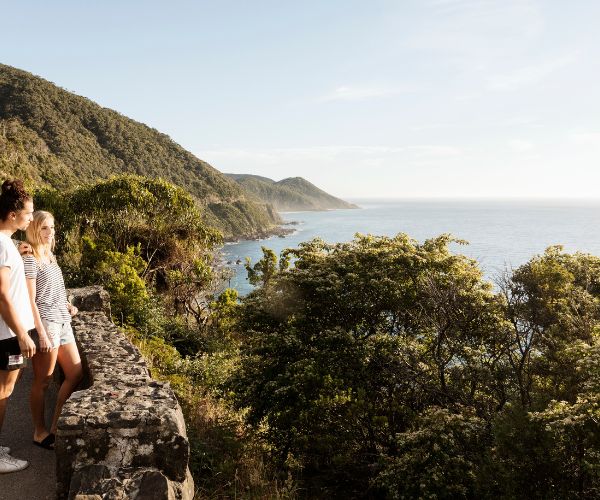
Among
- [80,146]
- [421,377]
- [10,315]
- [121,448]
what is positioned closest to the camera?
[121,448]

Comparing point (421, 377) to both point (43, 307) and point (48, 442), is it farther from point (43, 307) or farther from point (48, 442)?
point (43, 307)

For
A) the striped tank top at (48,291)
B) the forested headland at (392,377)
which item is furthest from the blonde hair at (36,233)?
the forested headland at (392,377)

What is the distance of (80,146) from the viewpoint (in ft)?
231

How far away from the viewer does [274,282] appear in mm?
11539

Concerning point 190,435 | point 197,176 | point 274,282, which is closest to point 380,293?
point 274,282

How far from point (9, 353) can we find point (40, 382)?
2.09 feet

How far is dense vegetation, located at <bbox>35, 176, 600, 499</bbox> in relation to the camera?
19.3ft

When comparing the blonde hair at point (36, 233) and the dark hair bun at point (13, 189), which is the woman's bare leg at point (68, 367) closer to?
the blonde hair at point (36, 233)

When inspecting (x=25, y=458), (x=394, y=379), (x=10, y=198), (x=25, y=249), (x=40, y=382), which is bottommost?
(x=394, y=379)

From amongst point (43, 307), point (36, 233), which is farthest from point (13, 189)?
point (43, 307)

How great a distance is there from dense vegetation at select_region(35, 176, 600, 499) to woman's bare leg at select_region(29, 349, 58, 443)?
1.77 meters

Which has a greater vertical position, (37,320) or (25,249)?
(25,249)

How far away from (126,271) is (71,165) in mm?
58834

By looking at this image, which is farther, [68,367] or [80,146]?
[80,146]
